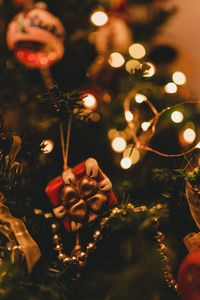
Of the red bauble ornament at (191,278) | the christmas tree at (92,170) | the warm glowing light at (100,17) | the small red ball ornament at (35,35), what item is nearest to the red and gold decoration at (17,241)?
the christmas tree at (92,170)

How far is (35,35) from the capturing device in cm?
68

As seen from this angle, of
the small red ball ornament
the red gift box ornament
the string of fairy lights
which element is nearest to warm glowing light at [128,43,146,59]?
the string of fairy lights

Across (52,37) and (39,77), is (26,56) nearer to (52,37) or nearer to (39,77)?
(52,37)

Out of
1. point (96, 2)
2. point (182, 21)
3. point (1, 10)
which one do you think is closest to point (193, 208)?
point (96, 2)

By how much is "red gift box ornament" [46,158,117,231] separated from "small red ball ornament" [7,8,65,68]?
450mm

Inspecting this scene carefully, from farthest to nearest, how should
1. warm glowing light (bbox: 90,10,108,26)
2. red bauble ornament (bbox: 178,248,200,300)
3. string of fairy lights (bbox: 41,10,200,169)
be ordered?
warm glowing light (bbox: 90,10,108,26) < string of fairy lights (bbox: 41,10,200,169) < red bauble ornament (bbox: 178,248,200,300)

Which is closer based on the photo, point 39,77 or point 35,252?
point 35,252

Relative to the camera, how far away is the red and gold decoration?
1.10 feet

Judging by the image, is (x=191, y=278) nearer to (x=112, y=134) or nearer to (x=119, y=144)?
(x=119, y=144)

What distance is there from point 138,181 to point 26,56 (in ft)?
1.66

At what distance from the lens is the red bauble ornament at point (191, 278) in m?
0.32

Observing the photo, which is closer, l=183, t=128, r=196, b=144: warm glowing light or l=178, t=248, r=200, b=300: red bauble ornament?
l=178, t=248, r=200, b=300: red bauble ornament

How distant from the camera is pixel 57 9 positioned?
0.87m

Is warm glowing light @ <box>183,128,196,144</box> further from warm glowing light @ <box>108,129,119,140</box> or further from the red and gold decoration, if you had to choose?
the red and gold decoration
